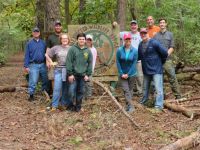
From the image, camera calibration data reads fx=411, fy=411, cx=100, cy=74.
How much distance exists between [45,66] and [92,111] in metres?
2.09

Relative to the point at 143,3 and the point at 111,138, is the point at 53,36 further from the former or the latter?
the point at 143,3

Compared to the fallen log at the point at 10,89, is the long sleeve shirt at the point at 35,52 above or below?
above

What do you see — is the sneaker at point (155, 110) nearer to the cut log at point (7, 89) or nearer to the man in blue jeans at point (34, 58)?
the man in blue jeans at point (34, 58)

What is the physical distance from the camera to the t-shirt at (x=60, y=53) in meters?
9.81

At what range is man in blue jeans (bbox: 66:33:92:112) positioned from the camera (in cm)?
941

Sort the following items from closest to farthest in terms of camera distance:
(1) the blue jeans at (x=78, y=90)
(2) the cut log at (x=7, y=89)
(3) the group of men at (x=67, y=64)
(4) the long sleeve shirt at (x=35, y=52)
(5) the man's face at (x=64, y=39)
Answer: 1. (3) the group of men at (x=67, y=64)
2. (1) the blue jeans at (x=78, y=90)
3. (5) the man's face at (x=64, y=39)
4. (4) the long sleeve shirt at (x=35, y=52)
5. (2) the cut log at (x=7, y=89)

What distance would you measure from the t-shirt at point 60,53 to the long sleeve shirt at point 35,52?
0.74m

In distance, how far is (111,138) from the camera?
300 inches

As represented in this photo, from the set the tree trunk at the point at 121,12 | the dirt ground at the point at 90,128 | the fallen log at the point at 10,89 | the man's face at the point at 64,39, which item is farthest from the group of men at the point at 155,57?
the fallen log at the point at 10,89

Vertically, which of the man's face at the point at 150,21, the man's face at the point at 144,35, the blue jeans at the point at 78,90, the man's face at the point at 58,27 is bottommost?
the blue jeans at the point at 78,90

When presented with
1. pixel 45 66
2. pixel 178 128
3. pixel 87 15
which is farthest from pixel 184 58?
pixel 178 128

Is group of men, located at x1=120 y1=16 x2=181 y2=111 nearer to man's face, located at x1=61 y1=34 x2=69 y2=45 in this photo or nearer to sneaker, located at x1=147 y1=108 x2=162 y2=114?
sneaker, located at x1=147 y1=108 x2=162 y2=114

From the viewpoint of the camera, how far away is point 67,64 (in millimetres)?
9406

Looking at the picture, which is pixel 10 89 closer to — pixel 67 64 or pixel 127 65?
pixel 67 64
